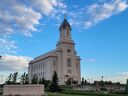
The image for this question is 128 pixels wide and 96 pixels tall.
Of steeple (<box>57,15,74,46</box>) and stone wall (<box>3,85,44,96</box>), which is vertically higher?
steeple (<box>57,15,74,46</box>)

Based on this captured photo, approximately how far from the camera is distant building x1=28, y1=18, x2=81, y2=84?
3241 inches

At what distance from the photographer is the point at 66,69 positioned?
82375mm

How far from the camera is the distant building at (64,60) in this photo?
82.3 metres

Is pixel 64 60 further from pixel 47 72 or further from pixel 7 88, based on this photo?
pixel 7 88

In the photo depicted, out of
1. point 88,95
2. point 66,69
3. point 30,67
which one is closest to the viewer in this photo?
point 88,95

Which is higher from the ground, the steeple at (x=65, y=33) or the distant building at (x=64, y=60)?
the steeple at (x=65, y=33)

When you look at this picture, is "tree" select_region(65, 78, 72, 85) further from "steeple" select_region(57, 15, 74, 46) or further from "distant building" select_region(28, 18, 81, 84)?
"steeple" select_region(57, 15, 74, 46)

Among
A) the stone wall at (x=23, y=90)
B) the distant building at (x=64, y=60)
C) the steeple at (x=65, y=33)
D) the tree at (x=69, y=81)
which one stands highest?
the steeple at (x=65, y=33)

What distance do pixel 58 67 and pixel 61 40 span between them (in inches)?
346

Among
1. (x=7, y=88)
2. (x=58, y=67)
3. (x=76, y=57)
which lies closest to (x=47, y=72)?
(x=58, y=67)

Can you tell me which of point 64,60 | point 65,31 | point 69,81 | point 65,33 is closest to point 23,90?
point 69,81

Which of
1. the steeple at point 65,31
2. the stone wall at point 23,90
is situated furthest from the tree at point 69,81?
the stone wall at point 23,90

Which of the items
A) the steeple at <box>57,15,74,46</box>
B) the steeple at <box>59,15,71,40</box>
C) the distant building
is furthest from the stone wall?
the steeple at <box>59,15,71,40</box>

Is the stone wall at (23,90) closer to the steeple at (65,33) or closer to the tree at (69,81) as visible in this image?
the tree at (69,81)
